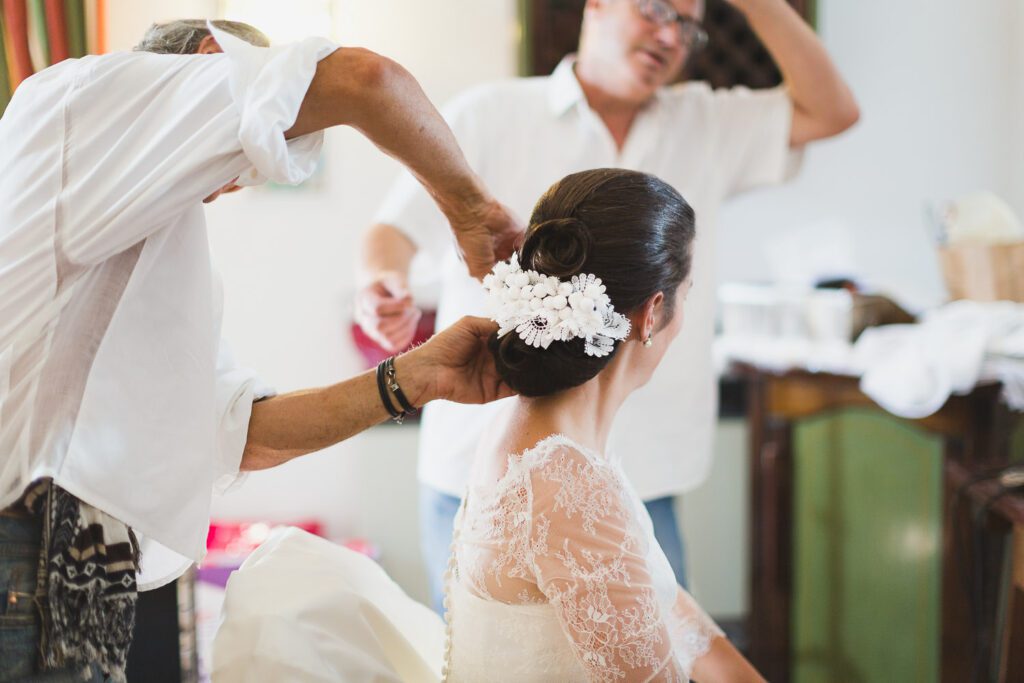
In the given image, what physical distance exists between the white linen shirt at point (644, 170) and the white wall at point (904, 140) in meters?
1.32

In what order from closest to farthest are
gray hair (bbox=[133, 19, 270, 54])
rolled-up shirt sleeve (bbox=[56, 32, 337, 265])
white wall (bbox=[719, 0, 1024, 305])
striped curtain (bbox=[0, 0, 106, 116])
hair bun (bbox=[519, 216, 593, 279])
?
rolled-up shirt sleeve (bbox=[56, 32, 337, 265]) → gray hair (bbox=[133, 19, 270, 54]) → hair bun (bbox=[519, 216, 593, 279]) → striped curtain (bbox=[0, 0, 106, 116]) → white wall (bbox=[719, 0, 1024, 305])

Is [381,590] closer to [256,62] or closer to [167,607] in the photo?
[167,607]

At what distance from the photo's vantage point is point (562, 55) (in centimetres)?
313

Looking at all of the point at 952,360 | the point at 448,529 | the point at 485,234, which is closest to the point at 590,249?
the point at 485,234

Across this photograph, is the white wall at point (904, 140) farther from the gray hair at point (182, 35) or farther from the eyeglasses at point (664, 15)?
the gray hair at point (182, 35)

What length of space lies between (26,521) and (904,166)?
10.0 ft

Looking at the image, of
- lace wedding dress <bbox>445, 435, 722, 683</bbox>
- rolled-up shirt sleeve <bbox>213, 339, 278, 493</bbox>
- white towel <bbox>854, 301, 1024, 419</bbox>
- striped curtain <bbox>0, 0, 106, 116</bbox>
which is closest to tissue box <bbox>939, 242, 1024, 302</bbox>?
white towel <bbox>854, 301, 1024, 419</bbox>

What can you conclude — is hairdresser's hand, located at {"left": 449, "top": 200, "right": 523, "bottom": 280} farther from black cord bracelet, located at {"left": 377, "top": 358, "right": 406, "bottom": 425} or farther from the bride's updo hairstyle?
black cord bracelet, located at {"left": 377, "top": 358, "right": 406, "bottom": 425}

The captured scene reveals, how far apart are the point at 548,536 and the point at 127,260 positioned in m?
0.61

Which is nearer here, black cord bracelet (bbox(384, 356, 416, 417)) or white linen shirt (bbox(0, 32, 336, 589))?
white linen shirt (bbox(0, 32, 336, 589))

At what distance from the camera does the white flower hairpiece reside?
1274 millimetres

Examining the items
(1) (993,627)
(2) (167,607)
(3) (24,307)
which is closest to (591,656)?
(2) (167,607)

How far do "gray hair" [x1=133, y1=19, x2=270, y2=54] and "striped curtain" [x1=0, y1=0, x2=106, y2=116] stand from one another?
4.42 ft

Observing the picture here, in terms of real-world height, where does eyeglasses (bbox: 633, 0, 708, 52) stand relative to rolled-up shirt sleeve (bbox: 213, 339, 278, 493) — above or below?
above
